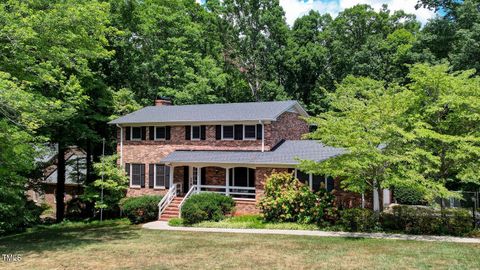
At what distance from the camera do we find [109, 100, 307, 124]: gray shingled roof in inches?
1107

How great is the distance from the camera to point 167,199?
27922mm

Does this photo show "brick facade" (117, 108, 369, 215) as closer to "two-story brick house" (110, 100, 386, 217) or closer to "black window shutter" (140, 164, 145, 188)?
"two-story brick house" (110, 100, 386, 217)

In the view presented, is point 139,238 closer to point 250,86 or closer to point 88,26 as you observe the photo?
point 88,26

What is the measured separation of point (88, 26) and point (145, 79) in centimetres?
2094

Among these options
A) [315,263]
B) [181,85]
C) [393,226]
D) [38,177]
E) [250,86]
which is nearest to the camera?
[315,263]

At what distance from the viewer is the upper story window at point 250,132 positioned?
1103 inches

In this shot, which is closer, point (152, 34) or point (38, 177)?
point (38, 177)

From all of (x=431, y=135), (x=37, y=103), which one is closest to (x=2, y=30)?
(x=37, y=103)

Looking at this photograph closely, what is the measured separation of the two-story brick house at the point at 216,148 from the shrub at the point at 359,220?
341cm

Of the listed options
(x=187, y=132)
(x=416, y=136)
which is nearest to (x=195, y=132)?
(x=187, y=132)

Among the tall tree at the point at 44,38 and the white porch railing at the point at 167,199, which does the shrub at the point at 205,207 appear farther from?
the tall tree at the point at 44,38

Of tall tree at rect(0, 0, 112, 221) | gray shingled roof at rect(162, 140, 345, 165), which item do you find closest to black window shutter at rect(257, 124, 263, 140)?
gray shingled roof at rect(162, 140, 345, 165)

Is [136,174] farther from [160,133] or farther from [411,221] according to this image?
[411,221]

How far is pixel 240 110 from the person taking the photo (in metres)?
29.9
